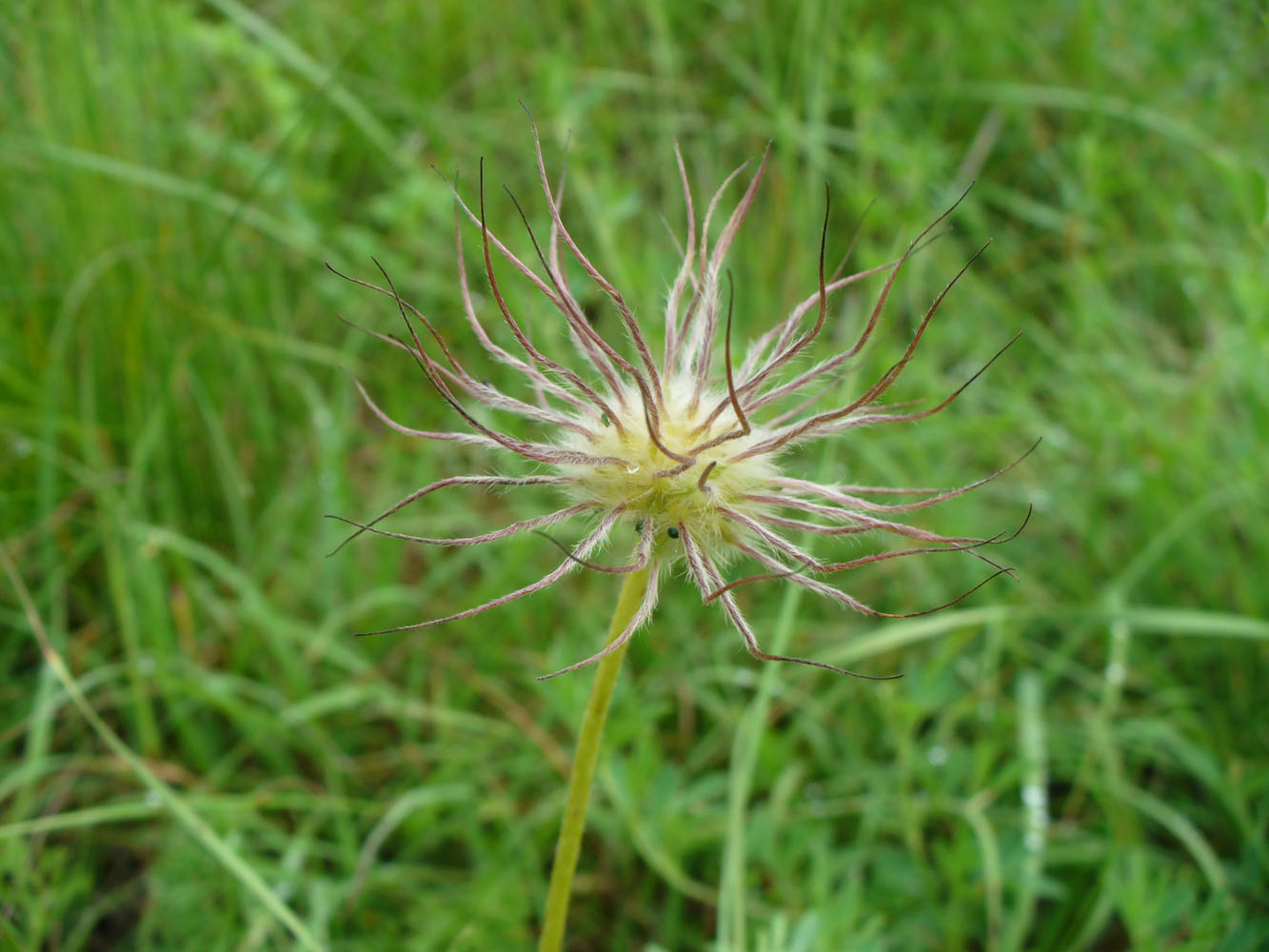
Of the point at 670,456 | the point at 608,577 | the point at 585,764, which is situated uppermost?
the point at 608,577

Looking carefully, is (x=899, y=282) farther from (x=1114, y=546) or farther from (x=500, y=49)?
(x=500, y=49)

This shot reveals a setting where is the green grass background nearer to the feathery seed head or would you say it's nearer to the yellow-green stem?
the yellow-green stem

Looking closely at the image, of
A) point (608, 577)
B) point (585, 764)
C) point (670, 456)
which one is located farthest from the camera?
point (608, 577)

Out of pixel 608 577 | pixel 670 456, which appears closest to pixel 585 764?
pixel 670 456

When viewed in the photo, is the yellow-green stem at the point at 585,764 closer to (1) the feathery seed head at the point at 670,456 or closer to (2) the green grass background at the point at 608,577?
(1) the feathery seed head at the point at 670,456

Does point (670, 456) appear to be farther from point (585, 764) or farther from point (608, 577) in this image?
point (608, 577)

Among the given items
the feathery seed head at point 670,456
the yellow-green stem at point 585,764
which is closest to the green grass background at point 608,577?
the yellow-green stem at point 585,764

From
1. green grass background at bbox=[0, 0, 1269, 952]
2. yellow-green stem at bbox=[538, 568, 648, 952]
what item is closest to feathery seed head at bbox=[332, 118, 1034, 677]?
yellow-green stem at bbox=[538, 568, 648, 952]
